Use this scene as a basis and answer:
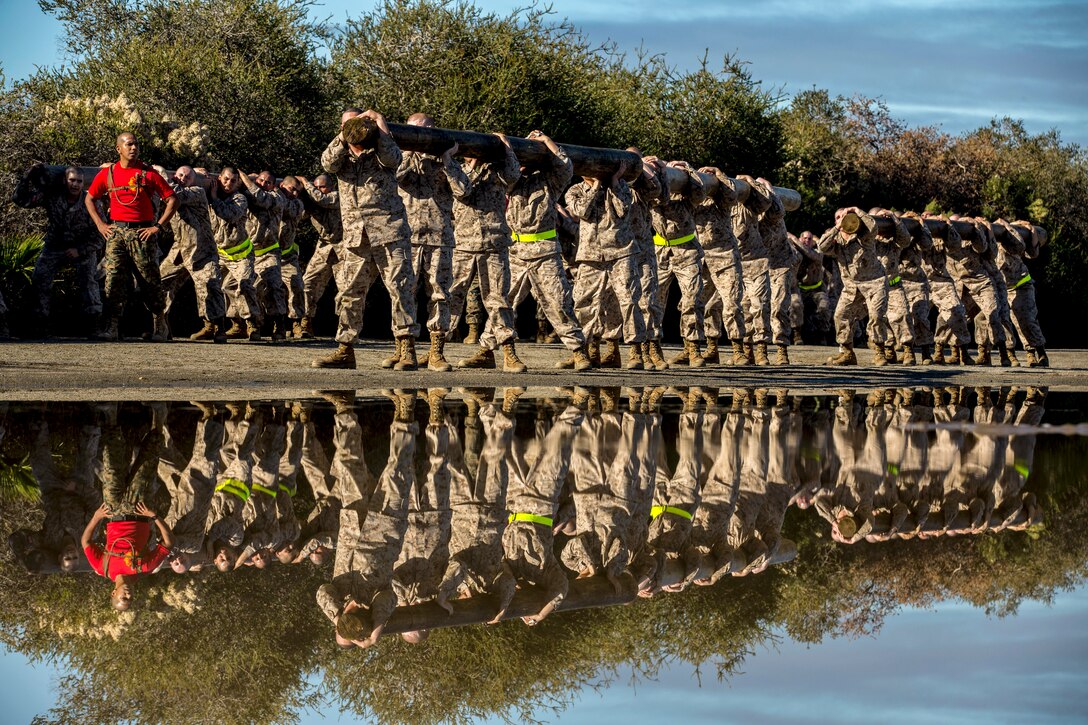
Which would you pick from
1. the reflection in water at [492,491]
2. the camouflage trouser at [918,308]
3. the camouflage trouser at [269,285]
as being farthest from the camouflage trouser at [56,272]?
the camouflage trouser at [918,308]

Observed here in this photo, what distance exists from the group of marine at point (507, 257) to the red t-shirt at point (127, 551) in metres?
8.63

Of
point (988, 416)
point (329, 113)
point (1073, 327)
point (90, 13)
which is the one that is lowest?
point (1073, 327)

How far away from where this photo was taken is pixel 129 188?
16766mm

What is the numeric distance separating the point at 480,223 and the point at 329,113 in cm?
1908

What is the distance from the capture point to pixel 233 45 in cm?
3409

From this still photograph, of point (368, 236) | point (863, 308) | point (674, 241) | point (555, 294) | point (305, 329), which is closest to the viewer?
point (368, 236)

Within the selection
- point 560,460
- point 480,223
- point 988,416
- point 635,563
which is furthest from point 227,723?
point 480,223

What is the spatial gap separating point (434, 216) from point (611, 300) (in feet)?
7.64

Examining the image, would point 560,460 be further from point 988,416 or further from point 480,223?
point 480,223

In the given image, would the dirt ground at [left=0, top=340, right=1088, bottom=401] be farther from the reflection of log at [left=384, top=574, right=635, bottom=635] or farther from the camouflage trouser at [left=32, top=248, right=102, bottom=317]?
the reflection of log at [left=384, top=574, right=635, bottom=635]

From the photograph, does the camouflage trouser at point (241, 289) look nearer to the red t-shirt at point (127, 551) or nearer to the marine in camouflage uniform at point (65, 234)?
the marine in camouflage uniform at point (65, 234)

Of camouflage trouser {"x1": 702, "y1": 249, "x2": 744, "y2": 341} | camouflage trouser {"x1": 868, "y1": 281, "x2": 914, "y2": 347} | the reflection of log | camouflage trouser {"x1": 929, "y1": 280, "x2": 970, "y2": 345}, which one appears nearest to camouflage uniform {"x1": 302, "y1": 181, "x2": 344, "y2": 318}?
camouflage trouser {"x1": 702, "y1": 249, "x2": 744, "y2": 341}

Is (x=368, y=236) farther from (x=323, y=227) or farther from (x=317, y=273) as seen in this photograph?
(x=317, y=273)

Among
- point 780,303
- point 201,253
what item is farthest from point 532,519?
point 780,303
